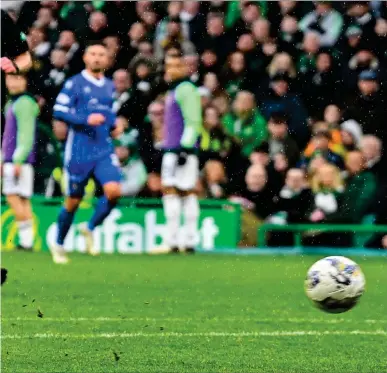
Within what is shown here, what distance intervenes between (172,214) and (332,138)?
2247 mm

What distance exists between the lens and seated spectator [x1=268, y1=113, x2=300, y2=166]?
14602mm

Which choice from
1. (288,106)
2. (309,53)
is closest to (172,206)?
(288,106)

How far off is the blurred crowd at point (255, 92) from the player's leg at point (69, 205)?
2348 mm

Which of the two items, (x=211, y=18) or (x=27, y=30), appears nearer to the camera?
(x=211, y=18)

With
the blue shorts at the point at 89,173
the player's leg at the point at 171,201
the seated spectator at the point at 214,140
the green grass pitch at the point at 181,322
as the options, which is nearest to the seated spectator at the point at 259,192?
the seated spectator at the point at 214,140

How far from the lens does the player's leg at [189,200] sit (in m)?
13.9

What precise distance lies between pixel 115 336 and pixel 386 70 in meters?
8.87

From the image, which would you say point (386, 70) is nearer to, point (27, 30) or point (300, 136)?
point (300, 136)

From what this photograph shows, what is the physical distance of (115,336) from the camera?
Answer: 6.96 metres

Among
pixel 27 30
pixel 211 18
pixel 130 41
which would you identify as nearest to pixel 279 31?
pixel 211 18

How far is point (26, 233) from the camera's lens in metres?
14.0

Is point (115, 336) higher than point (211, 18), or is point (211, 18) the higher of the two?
point (211, 18)

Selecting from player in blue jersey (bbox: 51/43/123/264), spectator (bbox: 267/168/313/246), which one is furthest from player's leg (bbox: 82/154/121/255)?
spectator (bbox: 267/168/313/246)

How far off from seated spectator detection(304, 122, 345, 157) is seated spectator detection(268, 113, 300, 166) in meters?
0.16
